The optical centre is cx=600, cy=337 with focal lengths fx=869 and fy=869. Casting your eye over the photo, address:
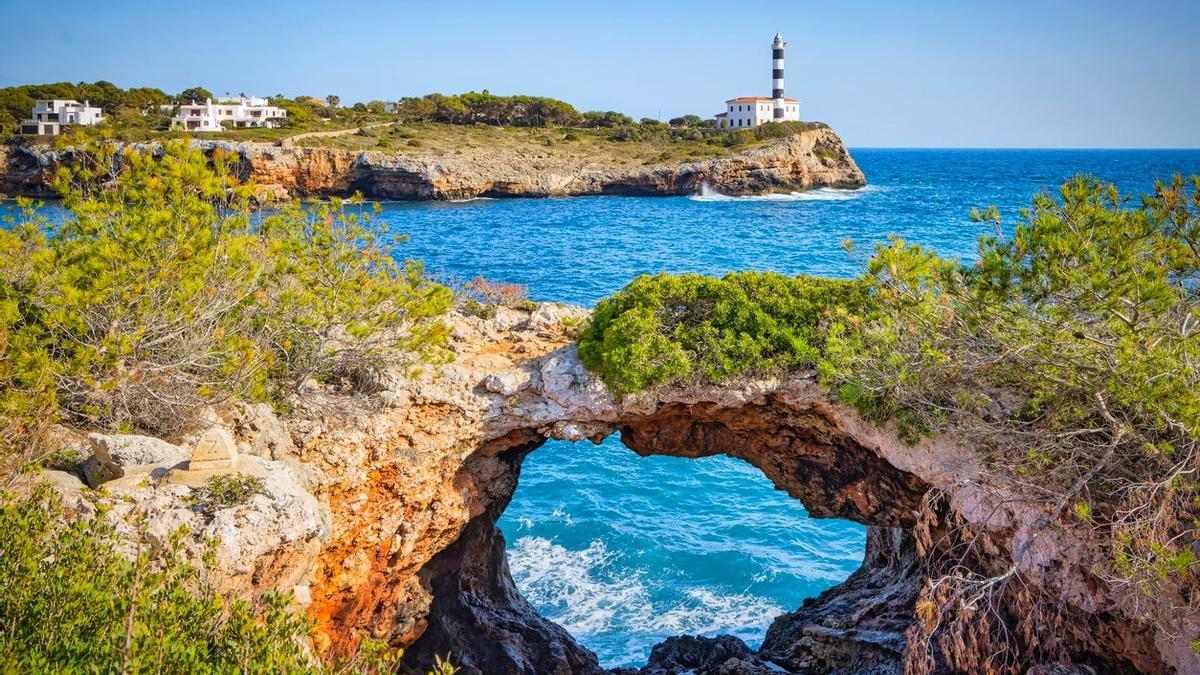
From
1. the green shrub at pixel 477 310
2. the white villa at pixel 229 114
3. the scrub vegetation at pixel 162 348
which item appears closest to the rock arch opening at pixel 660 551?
the green shrub at pixel 477 310

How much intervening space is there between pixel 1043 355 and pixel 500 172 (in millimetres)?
81605

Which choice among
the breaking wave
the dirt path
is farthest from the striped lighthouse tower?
the breaking wave

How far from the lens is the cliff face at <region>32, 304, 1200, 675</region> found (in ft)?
36.8

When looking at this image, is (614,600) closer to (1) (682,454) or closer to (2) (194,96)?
(1) (682,454)

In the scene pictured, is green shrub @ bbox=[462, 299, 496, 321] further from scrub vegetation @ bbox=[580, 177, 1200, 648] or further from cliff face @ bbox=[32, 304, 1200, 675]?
scrub vegetation @ bbox=[580, 177, 1200, 648]

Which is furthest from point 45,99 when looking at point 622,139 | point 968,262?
point 968,262

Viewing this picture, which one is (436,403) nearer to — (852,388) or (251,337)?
(251,337)

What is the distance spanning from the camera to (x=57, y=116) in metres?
93.7

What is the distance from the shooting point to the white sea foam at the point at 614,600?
20.2 metres

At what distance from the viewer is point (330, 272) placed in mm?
14000

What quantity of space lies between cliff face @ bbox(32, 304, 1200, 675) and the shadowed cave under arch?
0.13 feet

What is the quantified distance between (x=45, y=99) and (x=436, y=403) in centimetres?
10660

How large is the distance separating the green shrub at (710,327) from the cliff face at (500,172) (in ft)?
219

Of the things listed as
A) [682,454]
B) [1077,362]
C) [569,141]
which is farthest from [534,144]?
[1077,362]
